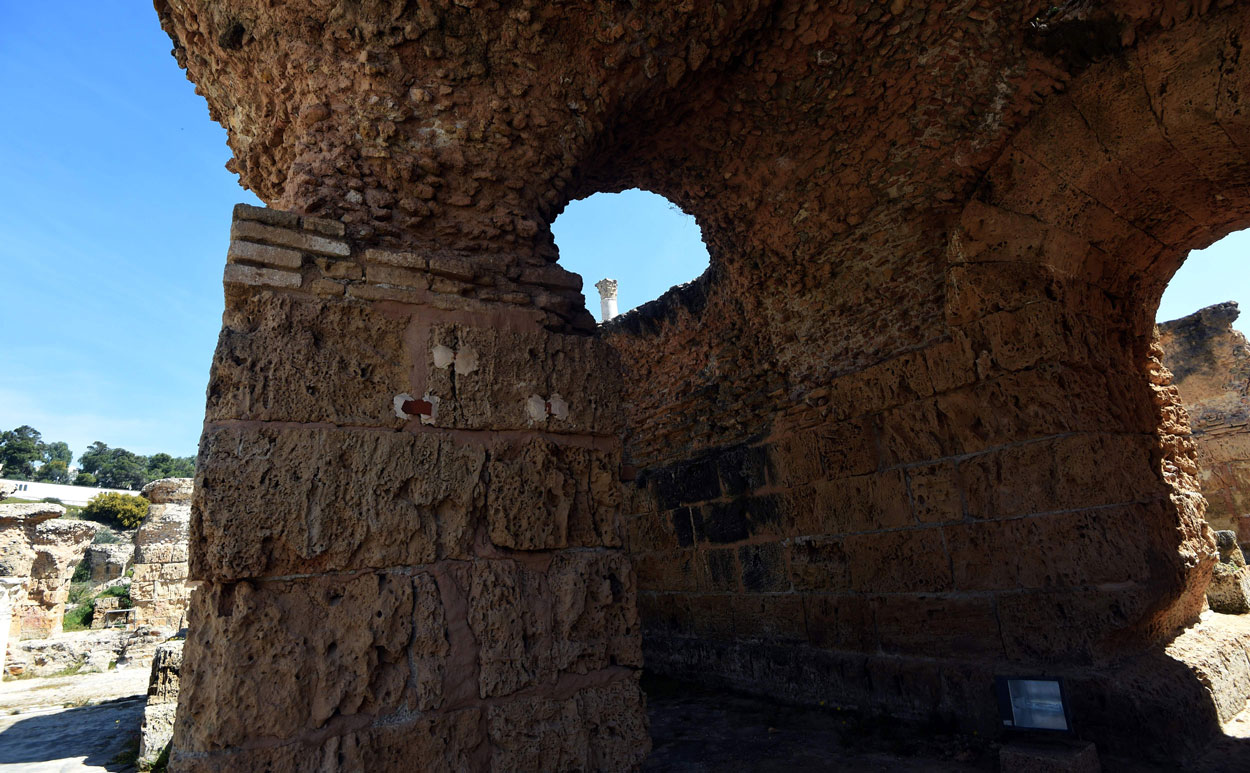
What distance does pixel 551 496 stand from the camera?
2562 millimetres

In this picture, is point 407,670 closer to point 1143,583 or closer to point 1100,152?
point 1143,583

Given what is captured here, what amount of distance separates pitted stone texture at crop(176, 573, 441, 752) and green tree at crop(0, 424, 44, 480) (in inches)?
2786

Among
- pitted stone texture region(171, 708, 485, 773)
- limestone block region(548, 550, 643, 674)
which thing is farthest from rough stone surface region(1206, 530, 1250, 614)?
pitted stone texture region(171, 708, 485, 773)

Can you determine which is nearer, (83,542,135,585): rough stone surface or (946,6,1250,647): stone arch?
(946,6,1250,647): stone arch

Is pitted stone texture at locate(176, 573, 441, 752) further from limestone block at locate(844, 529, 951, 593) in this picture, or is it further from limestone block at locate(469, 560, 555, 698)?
limestone block at locate(844, 529, 951, 593)

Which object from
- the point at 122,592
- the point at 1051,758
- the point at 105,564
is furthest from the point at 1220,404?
the point at 105,564

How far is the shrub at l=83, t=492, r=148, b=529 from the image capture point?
31859 millimetres

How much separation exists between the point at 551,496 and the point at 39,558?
16.3 m

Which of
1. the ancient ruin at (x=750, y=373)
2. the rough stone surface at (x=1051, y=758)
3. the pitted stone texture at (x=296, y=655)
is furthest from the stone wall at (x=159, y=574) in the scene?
the rough stone surface at (x=1051, y=758)

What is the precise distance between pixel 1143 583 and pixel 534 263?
3365 mm

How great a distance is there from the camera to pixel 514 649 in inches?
90.5

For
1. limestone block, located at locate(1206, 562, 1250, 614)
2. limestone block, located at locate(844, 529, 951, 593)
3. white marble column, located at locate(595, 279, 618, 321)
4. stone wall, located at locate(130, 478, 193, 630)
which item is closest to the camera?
limestone block, located at locate(844, 529, 951, 593)

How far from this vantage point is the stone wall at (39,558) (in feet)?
40.4

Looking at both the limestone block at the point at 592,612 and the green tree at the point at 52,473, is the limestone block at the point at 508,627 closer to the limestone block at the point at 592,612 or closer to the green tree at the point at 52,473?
the limestone block at the point at 592,612
